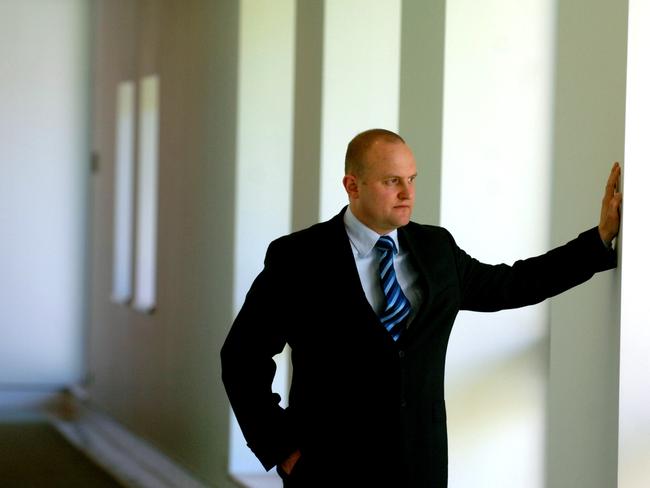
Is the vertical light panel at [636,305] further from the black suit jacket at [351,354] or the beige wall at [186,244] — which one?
the beige wall at [186,244]

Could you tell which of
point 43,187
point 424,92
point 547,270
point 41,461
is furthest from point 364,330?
point 43,187

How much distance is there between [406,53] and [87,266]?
702 cm

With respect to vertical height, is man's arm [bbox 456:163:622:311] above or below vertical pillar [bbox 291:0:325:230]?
below

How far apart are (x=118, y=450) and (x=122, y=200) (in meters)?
2.05

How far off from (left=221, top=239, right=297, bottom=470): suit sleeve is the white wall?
8.22m

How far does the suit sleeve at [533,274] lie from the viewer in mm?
3482

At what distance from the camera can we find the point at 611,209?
11.4 ft

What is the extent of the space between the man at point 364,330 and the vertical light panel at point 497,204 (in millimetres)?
1262

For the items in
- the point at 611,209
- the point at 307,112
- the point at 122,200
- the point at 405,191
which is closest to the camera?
the point at 405,191

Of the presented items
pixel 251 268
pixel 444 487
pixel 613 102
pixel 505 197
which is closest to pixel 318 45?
pixel 505 197

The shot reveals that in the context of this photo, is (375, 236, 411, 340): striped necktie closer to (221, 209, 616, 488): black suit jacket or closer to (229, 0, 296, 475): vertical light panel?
(221, 209, 616, 488): black suit jacket

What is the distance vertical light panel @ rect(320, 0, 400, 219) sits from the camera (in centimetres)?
553

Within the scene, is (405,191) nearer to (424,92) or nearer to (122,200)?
(424,92)

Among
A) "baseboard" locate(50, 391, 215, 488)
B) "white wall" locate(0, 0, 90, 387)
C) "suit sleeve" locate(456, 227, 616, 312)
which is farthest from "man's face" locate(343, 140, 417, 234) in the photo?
"white wall" locate(0, 0, 90, 387)
